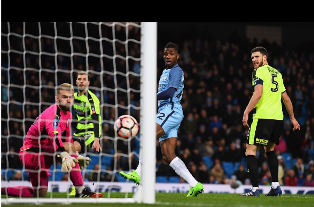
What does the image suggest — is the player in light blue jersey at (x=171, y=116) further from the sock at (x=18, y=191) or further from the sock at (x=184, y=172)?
the sock at (x=18, y=191)

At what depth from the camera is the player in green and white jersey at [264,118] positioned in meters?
7.01

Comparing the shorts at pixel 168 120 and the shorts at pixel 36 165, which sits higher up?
the shorts at pixel 168 120

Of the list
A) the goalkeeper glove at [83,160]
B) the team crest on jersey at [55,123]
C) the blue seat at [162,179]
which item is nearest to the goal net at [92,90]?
the goalkeeper glove at [83,160]

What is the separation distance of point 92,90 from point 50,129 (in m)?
8.21

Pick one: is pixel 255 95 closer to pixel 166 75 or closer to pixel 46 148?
pixel 166 75

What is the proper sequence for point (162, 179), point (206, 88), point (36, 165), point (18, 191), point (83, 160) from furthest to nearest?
point (206, 88), point (162, 179), point (36, 165), point (18, 191), point (83, 160)

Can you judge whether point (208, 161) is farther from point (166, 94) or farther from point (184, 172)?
point (166, 94)

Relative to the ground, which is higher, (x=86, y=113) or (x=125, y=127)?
(x=86, y=113)

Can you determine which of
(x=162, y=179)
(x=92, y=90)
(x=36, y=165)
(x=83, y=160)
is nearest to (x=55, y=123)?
(x=83, y=160)

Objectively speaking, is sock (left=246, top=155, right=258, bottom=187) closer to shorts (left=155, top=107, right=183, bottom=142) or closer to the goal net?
shorts (left=155, top=107, right=183, bottom=142)

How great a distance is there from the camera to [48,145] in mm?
6180

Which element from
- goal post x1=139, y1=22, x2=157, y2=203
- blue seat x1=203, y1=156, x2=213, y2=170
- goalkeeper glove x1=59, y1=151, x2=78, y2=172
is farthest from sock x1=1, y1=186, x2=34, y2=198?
blue seat x1=203, y1=156, x2=213, y2=170

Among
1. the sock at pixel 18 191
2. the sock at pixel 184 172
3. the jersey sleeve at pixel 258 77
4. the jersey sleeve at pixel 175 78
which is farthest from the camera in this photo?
the jersey sleeve at pixel 258 77

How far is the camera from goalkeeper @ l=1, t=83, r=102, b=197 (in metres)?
5.98
